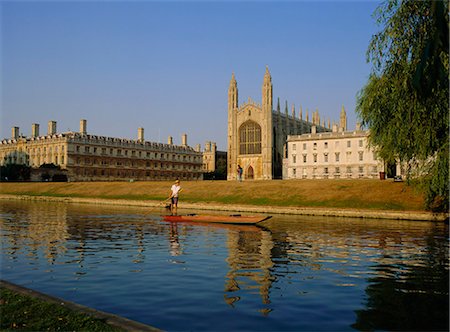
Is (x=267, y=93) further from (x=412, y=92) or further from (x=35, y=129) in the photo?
(x=412, y=92)

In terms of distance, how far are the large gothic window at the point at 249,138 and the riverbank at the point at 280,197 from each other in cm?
4559

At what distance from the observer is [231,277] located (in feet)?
47.2

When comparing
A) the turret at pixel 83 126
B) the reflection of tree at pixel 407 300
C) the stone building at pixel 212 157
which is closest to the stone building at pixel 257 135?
the turret at pixel 83 126

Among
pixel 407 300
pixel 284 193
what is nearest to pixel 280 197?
pixel 284 193

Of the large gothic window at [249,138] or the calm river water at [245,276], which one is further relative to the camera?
the large gothic window at [249,138]

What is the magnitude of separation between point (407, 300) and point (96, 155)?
111269 mm

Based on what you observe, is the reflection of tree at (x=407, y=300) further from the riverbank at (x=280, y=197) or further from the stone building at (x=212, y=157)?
the stone building at (x=212, y=157)

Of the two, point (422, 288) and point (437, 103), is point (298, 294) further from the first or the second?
point (437, 103)

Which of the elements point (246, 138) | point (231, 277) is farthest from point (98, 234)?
point (246, 138)

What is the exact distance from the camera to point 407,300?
1164cm

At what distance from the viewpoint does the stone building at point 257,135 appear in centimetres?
10525

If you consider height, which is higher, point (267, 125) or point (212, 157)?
point (267, 125)

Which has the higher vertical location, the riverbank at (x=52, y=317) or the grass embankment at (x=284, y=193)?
the grass embankment at (x=284, y=193)

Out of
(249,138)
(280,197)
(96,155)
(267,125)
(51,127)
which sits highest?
(51,127)
